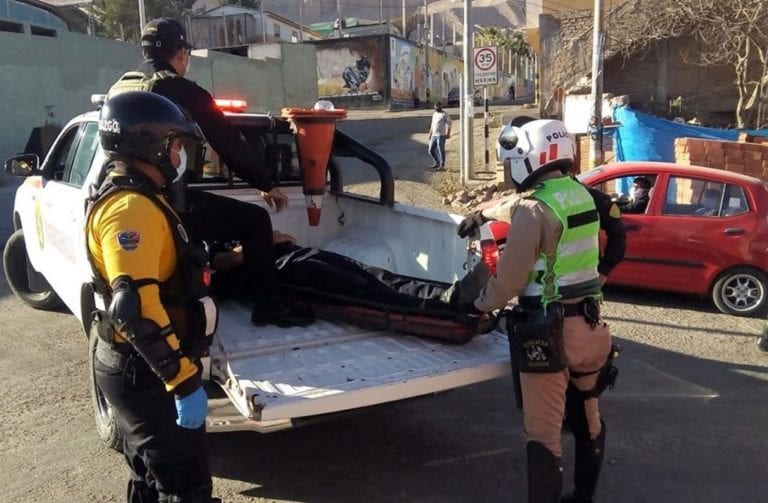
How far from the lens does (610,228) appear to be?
392 centimetres

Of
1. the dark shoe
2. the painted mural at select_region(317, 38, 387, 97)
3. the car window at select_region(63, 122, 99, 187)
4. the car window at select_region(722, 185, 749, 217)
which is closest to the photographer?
the dark shoe

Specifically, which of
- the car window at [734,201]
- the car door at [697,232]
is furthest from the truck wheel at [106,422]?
the car window at [734,201]

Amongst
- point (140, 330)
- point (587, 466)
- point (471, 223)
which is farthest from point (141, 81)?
point (587, 466)

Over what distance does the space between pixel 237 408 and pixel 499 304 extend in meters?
1.30

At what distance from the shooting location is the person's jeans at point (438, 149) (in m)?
18.2

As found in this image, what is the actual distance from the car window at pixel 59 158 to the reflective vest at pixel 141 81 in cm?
164

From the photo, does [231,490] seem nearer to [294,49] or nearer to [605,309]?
[605,309]

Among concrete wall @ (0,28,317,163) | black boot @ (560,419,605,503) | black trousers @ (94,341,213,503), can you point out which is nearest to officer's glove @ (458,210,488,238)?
black boot @ (560,419,605,503)

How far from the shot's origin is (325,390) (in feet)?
11.4

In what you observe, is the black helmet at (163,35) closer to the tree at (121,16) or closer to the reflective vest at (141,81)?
the reflective vest at (141,81)

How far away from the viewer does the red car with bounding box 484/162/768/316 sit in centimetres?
747

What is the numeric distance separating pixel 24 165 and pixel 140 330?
432cm

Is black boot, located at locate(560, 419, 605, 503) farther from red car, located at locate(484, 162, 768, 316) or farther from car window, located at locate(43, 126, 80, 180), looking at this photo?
car window, located at locate(43, 126, 80, 180)

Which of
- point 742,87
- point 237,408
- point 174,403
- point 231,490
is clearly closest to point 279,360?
point 237,408
